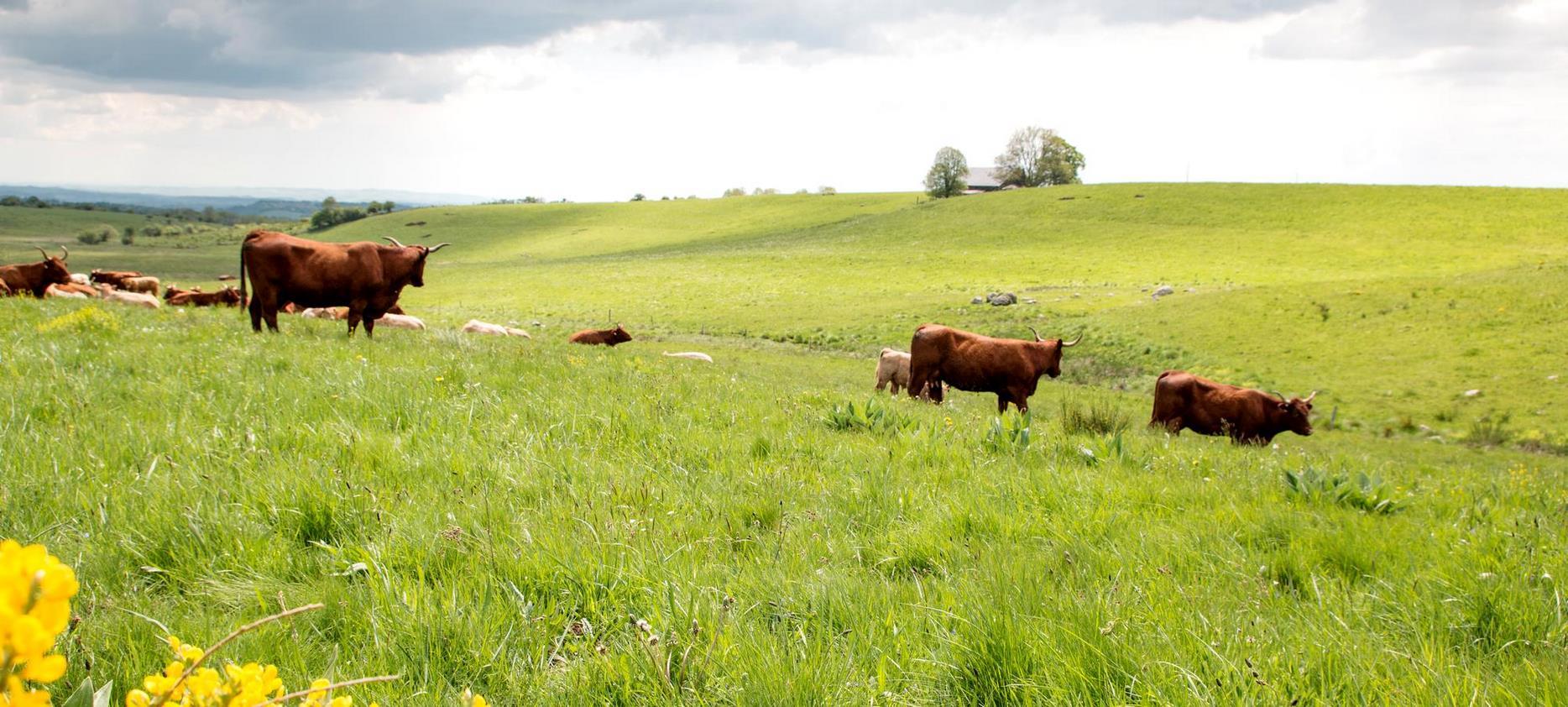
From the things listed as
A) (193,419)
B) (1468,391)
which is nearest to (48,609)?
(193,419)

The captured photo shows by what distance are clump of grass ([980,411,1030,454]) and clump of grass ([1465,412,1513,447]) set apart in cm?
2024

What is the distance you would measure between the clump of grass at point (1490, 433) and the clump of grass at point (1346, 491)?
1952 cm

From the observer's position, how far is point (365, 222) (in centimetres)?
11119

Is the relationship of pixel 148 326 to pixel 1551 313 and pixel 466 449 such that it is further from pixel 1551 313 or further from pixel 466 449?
pixel 1551 313

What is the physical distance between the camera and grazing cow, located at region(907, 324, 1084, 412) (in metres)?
17.6

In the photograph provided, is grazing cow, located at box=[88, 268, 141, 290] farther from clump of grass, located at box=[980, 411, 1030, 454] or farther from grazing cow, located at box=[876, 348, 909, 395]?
clump of grass, located at box=[980, 411, 1030, 454]

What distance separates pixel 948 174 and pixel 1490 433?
102 meters

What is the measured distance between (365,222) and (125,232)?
32351mm

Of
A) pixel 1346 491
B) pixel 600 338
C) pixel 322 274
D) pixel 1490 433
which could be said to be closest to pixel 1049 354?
pixel 1346 491

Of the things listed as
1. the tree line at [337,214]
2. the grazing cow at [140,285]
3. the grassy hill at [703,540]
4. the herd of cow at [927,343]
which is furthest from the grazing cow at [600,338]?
the tree line at [337,214]

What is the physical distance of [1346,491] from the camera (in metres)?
5.84

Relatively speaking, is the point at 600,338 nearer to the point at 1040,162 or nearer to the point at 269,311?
the point at 269,311

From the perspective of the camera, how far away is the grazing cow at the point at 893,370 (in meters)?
23.8

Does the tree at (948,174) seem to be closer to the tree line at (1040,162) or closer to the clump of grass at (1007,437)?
the tree line at (1040,162)
